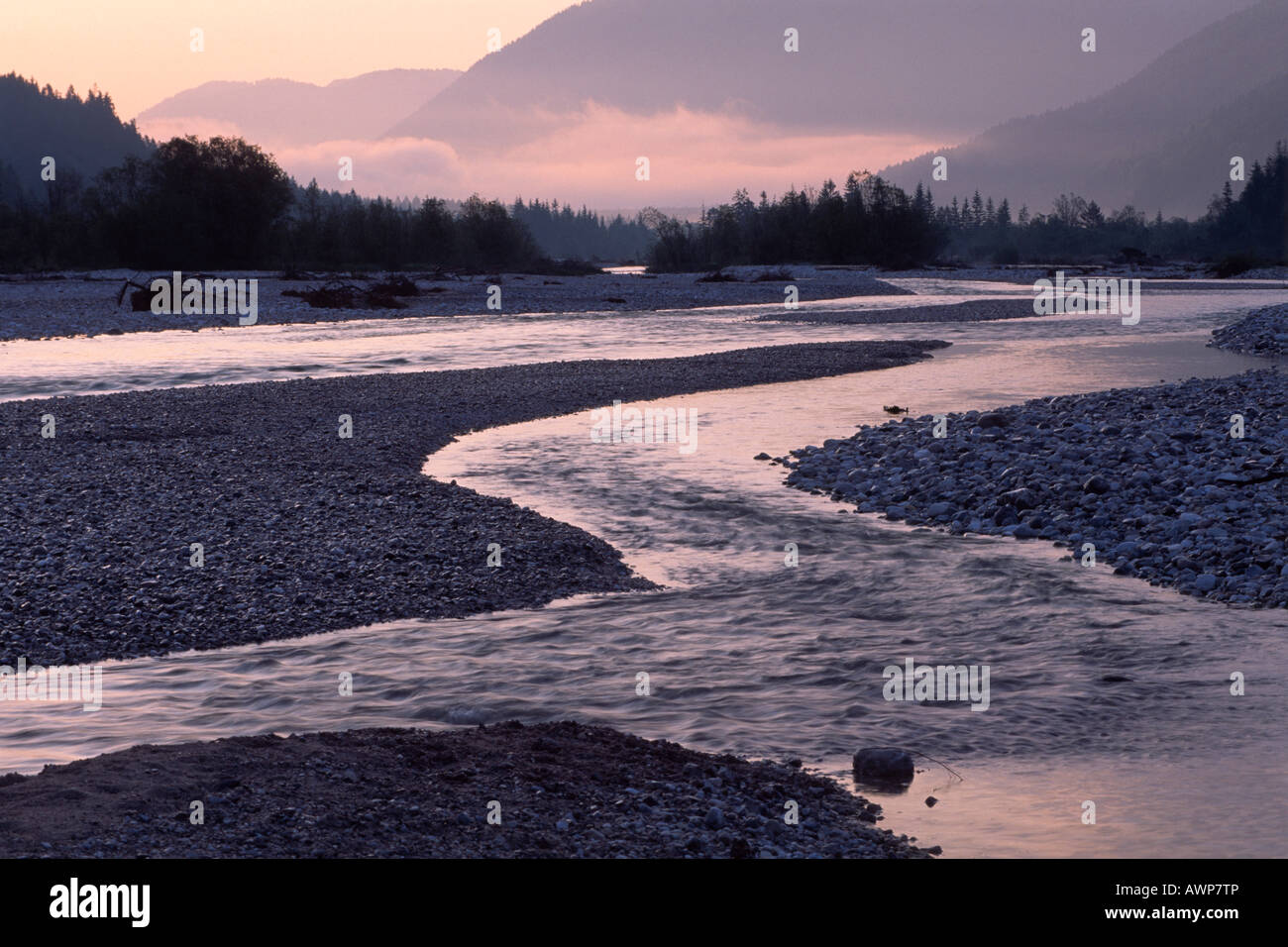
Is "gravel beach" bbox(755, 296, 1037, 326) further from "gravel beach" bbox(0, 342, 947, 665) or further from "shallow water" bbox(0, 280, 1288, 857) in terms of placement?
"shallow water" bbox(0, 280, 1288, 857)

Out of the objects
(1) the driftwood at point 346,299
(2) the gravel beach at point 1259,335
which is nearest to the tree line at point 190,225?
(1) the driftwood at point 346,299

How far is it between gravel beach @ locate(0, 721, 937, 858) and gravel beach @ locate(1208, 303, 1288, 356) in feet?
120

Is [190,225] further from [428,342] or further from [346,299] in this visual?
[428,342]

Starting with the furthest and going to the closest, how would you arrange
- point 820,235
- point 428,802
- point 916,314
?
point 820,235, point 916,314, point 428,802

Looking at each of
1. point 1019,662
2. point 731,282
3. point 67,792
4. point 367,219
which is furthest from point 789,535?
point 367,219

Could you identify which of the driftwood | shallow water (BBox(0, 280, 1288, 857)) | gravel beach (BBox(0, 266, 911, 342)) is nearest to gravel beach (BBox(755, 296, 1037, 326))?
gravel beach (BBox(0, 266, 911, 342))

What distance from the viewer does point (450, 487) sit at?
54.8ft

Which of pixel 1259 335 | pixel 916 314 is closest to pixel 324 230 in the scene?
pixel 916 314

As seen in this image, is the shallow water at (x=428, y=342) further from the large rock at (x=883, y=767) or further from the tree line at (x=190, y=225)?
the tree line at (x=190, y=225)

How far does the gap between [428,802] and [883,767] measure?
299 cm

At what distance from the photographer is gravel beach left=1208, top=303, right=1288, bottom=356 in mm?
38375

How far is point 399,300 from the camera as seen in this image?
2586 inches
